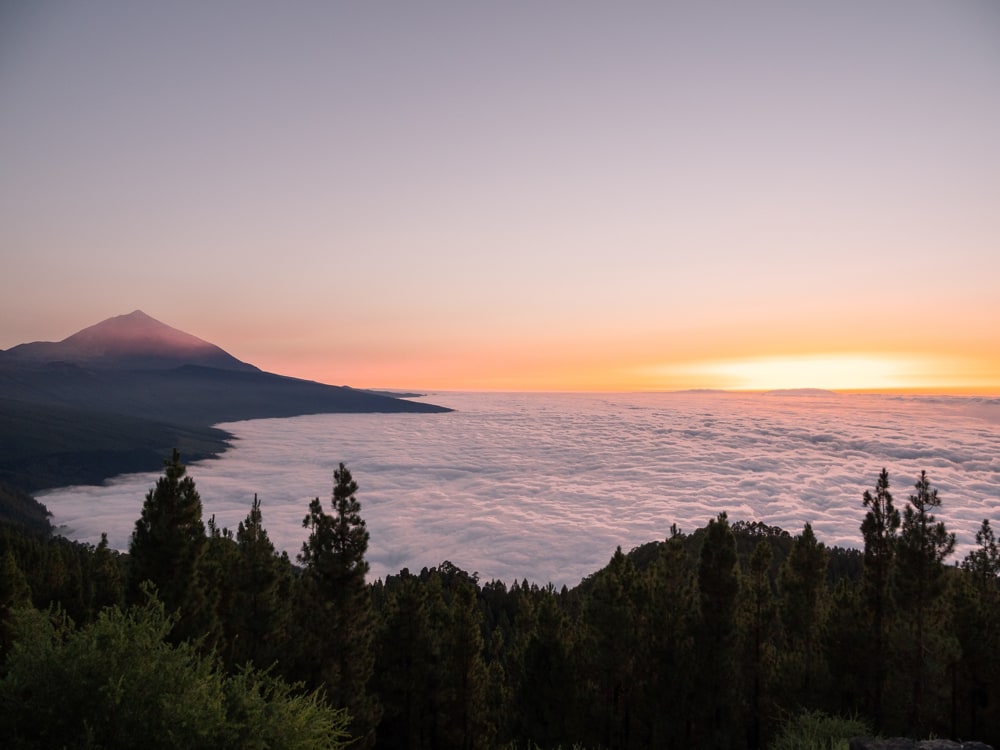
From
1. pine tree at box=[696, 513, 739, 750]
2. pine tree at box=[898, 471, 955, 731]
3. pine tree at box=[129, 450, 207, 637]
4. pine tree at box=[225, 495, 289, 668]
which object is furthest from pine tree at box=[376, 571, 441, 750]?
pine tree at box=[898, 471, 955, 731]

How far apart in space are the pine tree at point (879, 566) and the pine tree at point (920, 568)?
202cm

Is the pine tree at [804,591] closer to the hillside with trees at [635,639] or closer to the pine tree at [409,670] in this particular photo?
the hillside with trees at [635,639]

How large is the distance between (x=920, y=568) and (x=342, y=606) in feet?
95.2

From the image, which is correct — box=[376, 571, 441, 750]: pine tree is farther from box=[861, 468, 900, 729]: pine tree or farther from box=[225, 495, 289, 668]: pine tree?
box=[861, 468, 900, 729]: pine tree

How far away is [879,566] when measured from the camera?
103ft

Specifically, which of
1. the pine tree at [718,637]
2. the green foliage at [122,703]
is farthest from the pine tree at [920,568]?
the green foliage at [122,703]

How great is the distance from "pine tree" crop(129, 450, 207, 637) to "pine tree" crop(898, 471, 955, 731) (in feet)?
112

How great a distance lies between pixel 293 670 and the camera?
3234cm

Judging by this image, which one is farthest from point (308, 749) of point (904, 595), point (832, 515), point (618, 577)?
point (832, 515)

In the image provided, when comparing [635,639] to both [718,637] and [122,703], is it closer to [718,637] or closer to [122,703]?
[718,637]

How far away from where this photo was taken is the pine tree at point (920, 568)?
1072 inches

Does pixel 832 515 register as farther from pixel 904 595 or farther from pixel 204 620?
pixel 204 620

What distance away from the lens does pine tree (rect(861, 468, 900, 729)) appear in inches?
1200

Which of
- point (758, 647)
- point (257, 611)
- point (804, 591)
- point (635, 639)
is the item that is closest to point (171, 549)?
point (257, 611)
